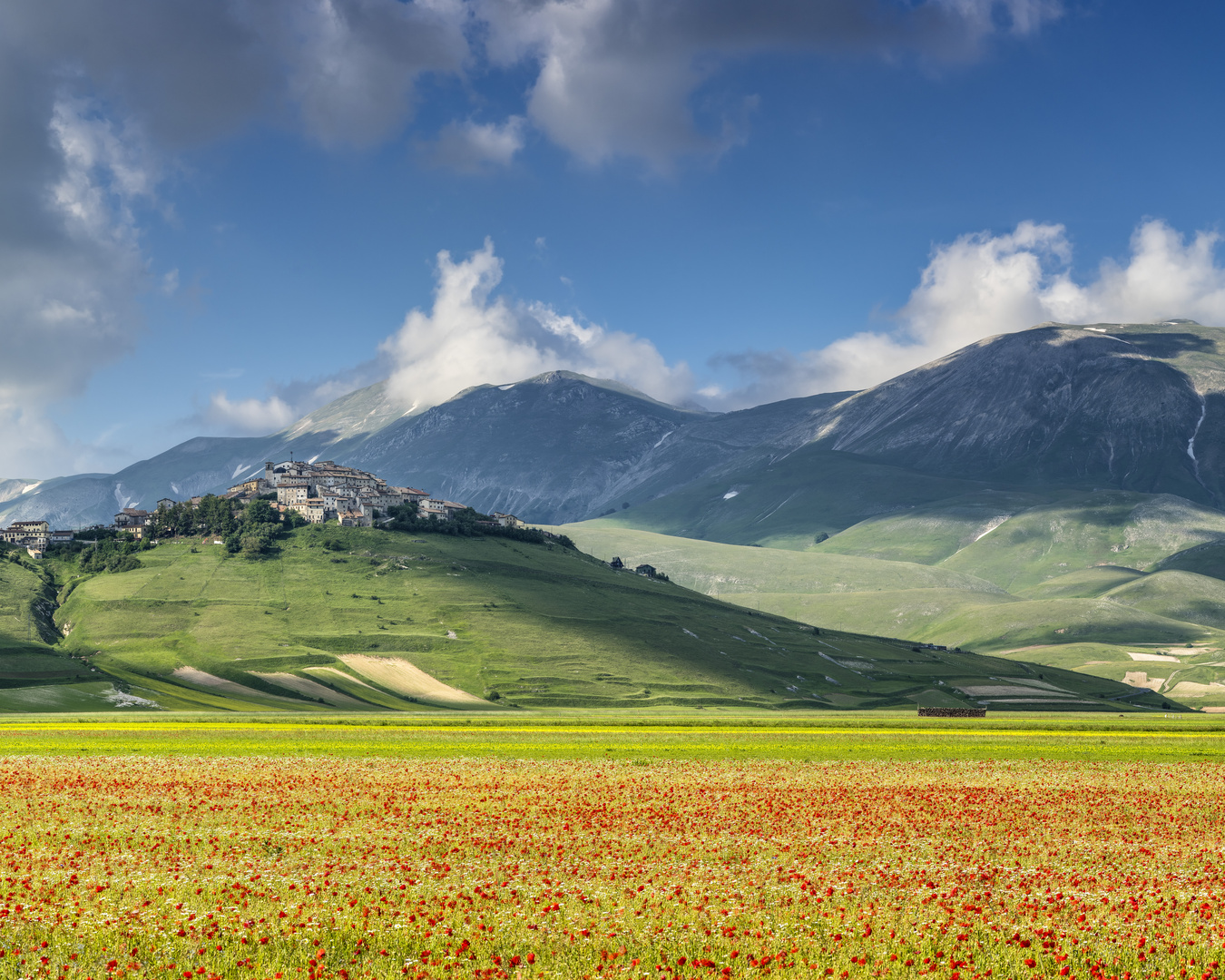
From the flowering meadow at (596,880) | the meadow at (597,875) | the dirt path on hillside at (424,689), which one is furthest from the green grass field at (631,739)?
the dirt path on hillside at (424,689)

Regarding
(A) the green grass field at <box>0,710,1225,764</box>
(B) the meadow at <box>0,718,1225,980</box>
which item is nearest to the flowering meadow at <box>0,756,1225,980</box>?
(B) the meadow at <box>0,718,1225,980</box>

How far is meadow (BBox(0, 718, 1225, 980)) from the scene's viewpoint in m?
23.1

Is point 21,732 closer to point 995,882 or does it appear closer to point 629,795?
point 629,795

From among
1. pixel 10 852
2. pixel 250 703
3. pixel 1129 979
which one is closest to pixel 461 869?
pixel 10 852

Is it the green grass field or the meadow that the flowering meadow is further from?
the green grass field

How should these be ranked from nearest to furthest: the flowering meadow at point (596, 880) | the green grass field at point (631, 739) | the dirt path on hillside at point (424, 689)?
1. the flowering meadow at point (596, 880)
2. the green grass field at point (631, 739)
3. the dirt path on hillside at point (424, 689)

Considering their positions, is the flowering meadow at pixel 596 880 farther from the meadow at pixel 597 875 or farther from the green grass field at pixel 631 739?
the green grass field at pixel 631 739

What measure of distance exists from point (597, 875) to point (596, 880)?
37.7 inches

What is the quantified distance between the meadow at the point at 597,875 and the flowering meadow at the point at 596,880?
0.11m

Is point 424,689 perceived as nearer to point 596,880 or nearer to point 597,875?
point 597,875

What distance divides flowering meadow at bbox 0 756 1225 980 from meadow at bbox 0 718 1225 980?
0.36 ft

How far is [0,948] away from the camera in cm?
2289

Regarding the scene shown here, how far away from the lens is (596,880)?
29.5 metres

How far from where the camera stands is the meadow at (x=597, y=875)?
2311cm
